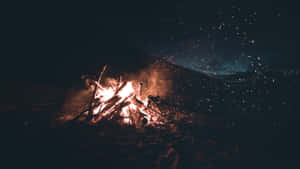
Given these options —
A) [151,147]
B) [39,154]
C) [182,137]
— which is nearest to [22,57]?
[39,154]

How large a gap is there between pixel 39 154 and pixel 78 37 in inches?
144

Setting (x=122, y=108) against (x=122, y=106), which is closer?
(x=122, y=106)

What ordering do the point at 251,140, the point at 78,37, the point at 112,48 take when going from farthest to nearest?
1. the point at 112,48
2. the point at 78,37
3. the point at 251,140

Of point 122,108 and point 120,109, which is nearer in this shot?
point 120,109

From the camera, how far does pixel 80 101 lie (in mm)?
3812

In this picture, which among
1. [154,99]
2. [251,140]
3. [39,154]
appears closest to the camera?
[39,154]

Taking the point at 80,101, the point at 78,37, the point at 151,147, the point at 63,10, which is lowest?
the point at 151,147

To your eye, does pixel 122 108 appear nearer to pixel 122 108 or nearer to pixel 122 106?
pixel 122 108

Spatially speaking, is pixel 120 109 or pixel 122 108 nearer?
pixel 120 109

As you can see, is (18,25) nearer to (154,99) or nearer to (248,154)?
(154,99)

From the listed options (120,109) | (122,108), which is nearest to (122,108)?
(122,108)

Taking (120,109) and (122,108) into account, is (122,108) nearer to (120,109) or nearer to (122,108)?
(122,108)

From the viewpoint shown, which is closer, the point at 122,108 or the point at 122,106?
the point at 122,106

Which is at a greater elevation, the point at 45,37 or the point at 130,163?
the point at 45,37
